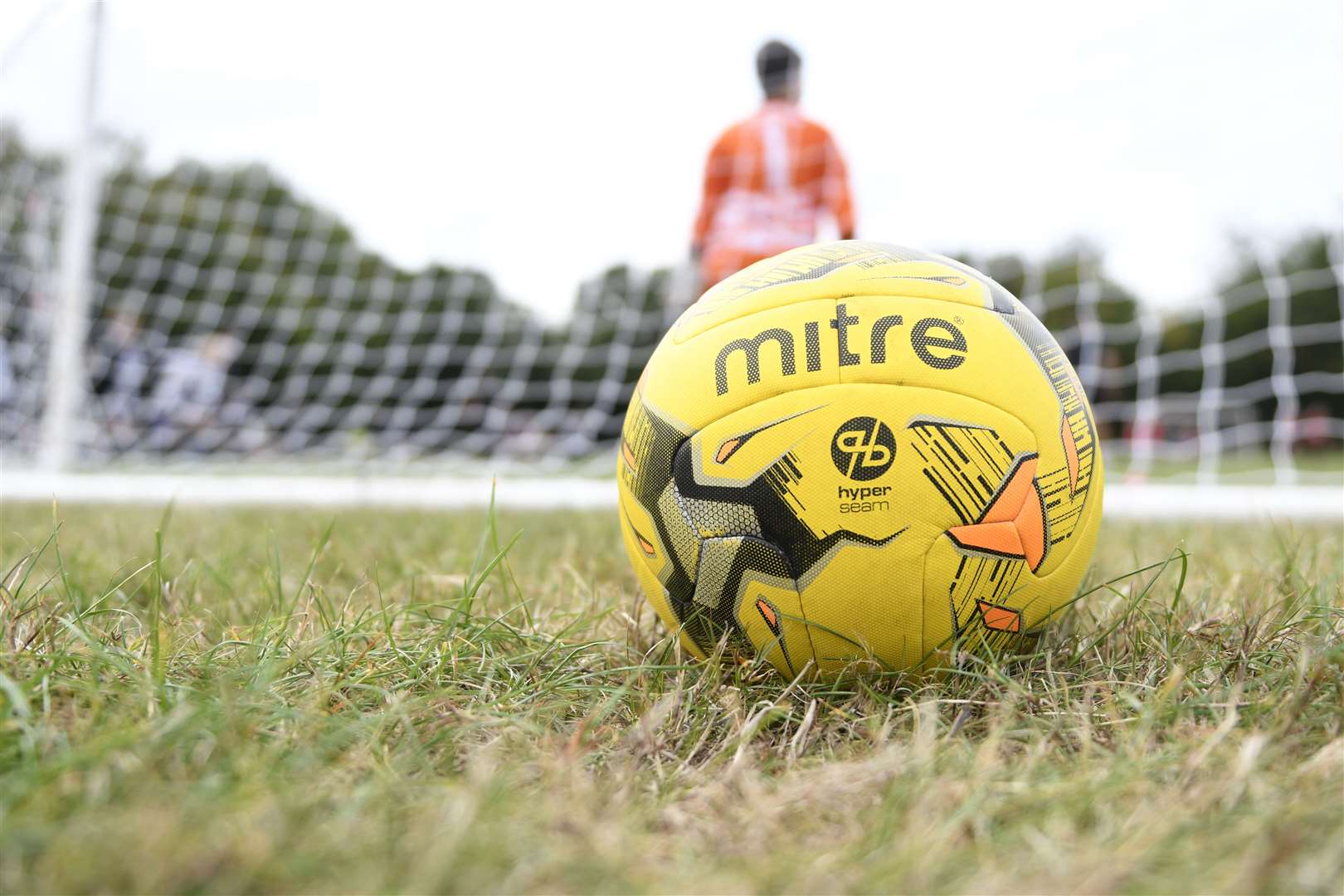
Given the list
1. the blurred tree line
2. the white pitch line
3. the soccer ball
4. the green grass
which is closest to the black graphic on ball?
the soccer ball

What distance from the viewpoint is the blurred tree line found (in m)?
10.4

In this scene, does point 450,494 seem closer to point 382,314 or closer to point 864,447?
point 864,447

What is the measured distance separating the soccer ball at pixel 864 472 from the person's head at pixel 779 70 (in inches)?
153

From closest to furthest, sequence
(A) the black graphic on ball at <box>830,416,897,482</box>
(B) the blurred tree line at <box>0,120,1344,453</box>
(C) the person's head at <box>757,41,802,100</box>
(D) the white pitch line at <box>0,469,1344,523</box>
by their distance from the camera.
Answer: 1. (A) the black graphic on ball at <box>830,416,897,482</box>
2. (D) the white pitch line at <box>0,469,1344,523</box>
3. (C) the person's head at <box>757,41,802,100</box>
4. (B) the blurred tree line at <box>0,120,1344,453</box>

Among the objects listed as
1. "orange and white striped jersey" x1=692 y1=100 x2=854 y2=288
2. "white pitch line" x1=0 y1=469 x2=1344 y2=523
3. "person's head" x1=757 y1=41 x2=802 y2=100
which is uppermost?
"person's head" x1=757 y1=41 x2=802 y2=100

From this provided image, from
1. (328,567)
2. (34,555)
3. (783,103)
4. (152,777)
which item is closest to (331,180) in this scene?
(783,103)

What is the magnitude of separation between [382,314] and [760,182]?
33.4 ft

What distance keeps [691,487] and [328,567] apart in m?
1.16

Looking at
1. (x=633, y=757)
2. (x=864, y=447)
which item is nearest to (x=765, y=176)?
(x=864, y=447)

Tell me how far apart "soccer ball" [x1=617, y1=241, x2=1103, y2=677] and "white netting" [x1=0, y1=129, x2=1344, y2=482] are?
3.68 metres

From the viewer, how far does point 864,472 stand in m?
1.35

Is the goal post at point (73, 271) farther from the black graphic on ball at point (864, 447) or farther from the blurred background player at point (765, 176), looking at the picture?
the black graphic on ball at point (864, 447)

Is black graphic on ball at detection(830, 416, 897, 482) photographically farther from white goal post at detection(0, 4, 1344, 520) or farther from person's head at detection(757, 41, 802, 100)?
person's head at detection(757, 41, 802, 100)

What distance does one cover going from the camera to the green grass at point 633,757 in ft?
2.66
